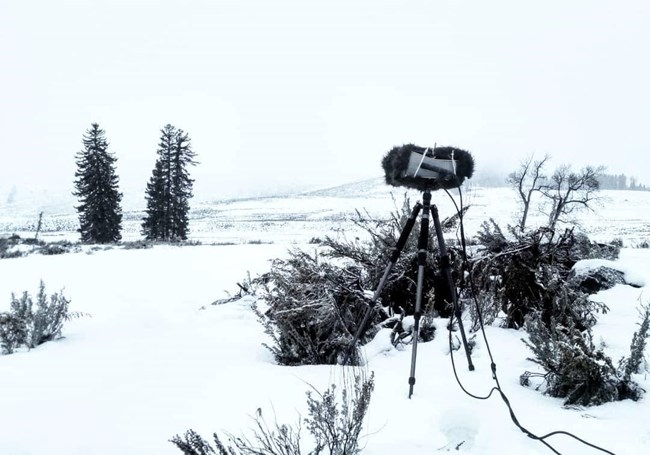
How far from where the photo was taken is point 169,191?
33.9 meters

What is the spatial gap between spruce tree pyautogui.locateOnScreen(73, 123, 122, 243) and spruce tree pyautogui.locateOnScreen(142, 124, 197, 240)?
2855mm

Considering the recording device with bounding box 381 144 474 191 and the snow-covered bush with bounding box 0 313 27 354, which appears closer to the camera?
the recording device with bounding box 381 144 474 191

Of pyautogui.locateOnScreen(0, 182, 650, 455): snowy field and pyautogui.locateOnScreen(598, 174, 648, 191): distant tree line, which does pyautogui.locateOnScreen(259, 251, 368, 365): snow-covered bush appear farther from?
pyautogui.locateOnScreen(598, 174, 648, 191): distant tree line

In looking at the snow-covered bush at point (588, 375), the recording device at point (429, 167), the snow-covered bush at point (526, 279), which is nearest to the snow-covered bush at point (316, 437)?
the snow-covered bush at point (588, 375)

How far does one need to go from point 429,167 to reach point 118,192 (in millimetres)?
35046

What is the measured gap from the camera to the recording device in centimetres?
314

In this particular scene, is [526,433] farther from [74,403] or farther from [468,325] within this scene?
[74,403]

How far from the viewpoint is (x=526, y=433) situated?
2.28 m

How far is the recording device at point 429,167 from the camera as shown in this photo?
314 cm

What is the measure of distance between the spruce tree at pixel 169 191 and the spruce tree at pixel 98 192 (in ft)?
9.37

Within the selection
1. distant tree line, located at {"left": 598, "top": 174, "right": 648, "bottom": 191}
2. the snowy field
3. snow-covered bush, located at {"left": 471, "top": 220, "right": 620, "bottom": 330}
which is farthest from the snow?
distant tree line, located at {"left": 598, "top": 174, "right": 648, "bottom": 191}

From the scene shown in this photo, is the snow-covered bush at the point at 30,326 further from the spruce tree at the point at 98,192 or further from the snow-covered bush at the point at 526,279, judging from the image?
the spruce tree at the point at 98,192

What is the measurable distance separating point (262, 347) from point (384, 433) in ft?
6.59

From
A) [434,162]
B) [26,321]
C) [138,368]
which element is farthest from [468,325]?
[26,321]
